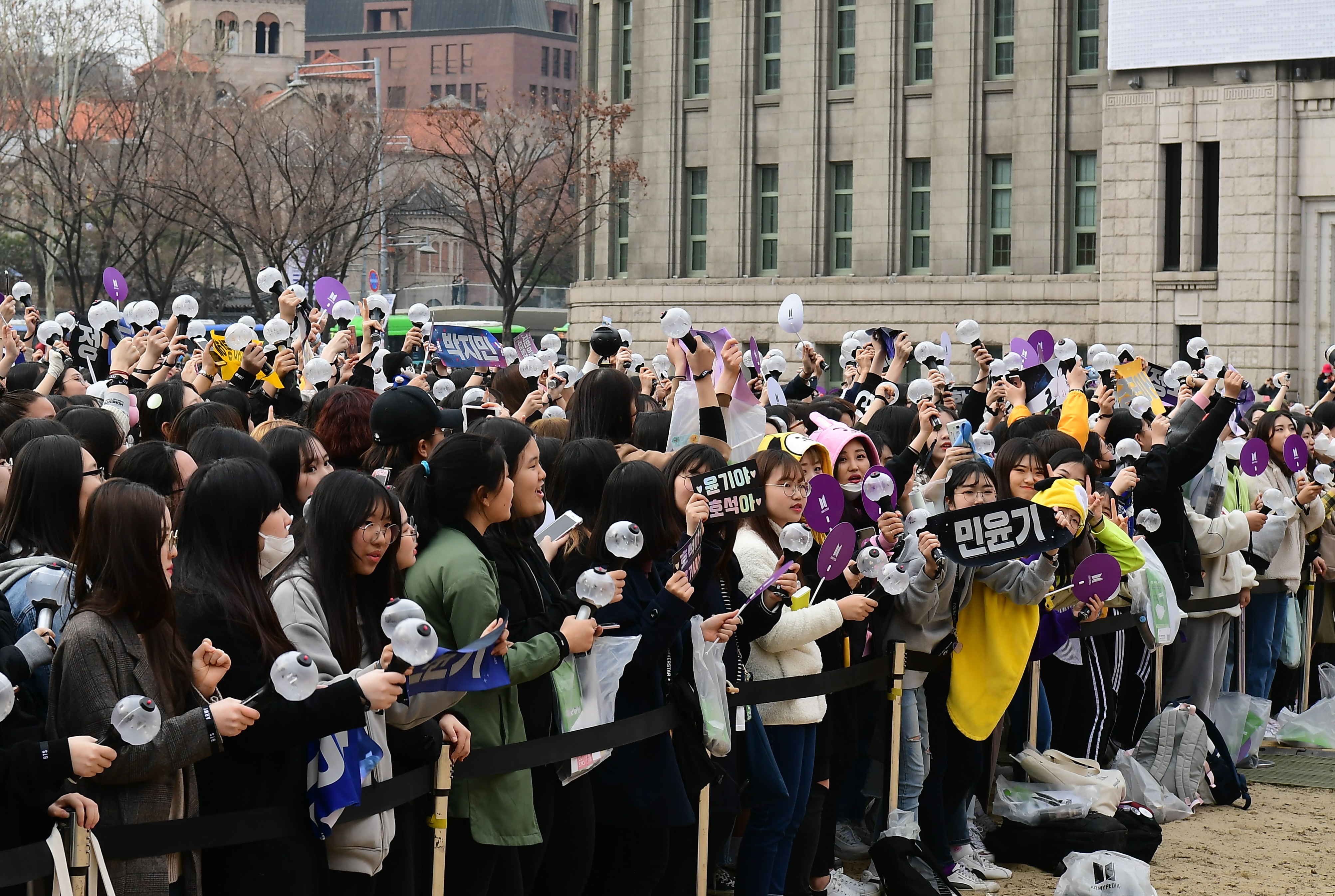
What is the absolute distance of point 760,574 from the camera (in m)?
6.26

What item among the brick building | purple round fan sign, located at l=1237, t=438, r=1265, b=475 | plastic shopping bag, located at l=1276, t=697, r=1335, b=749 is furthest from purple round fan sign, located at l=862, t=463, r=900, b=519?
the brick building

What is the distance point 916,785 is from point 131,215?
34.1 meters

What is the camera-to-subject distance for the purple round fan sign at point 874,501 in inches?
249

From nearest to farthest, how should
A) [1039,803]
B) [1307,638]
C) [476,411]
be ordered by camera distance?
[1039,803]
[476,411]
[1307,638]

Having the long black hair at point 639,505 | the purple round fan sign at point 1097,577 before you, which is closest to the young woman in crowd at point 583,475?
the long black hair at point 639,505

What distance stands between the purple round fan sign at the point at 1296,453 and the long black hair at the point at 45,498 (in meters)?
7.69

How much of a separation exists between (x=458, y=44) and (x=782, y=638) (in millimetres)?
133118

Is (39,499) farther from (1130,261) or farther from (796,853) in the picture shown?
(1130,261)

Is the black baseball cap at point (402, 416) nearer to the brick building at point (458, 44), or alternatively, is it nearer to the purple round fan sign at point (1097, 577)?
the purple round fan sign at point (1097, 577)

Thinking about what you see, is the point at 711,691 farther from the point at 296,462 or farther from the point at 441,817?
the point at 296,462

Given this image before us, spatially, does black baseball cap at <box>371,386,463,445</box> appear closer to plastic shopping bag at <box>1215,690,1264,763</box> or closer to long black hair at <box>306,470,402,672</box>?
long black hair at <box>306,470,402,672</box>

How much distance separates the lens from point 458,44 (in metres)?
134

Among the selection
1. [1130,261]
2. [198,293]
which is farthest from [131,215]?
Result: [1130,261]

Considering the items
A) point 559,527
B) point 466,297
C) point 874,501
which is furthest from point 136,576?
point 466,297
